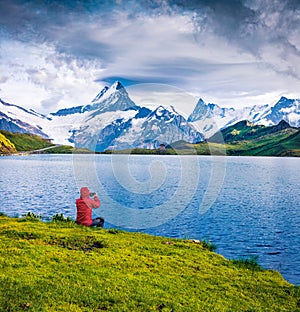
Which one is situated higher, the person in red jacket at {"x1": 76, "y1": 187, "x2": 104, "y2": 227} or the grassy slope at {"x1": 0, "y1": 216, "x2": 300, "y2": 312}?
the person in red jacket at {"x1": 76, "y1": 187, "x2": 104, "y2": 227}

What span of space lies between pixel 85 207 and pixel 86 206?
32cm

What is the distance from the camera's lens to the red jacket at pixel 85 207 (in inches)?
1059

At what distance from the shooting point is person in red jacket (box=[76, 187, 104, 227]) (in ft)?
87.3

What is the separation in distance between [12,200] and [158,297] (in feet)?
177

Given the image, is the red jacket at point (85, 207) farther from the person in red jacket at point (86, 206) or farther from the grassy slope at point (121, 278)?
the grassy slope at point (121, 278)

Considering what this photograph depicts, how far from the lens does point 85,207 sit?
91.3 ft

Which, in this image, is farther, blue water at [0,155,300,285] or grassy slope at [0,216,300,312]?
blue water at [0,155,300,285]

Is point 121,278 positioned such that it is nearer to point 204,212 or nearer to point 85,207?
point 85,207

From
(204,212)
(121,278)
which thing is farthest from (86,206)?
(204,212)

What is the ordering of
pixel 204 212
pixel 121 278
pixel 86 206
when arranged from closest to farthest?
pixel 121 278 < pixel 86 206 < pixel 204 212

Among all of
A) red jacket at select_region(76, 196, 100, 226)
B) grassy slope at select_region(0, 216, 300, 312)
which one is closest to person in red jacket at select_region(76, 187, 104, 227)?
red jacket at select_region(76, 196, 100, 226)

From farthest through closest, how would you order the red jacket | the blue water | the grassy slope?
1. the blue water
2. the red jacket
3. the grassy slope

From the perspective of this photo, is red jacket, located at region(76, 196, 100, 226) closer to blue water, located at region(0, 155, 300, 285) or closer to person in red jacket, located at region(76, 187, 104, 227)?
person in red jacket, located at region(76, 187, 104, 227)

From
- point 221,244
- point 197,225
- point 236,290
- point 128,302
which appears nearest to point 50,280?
point 128,302
